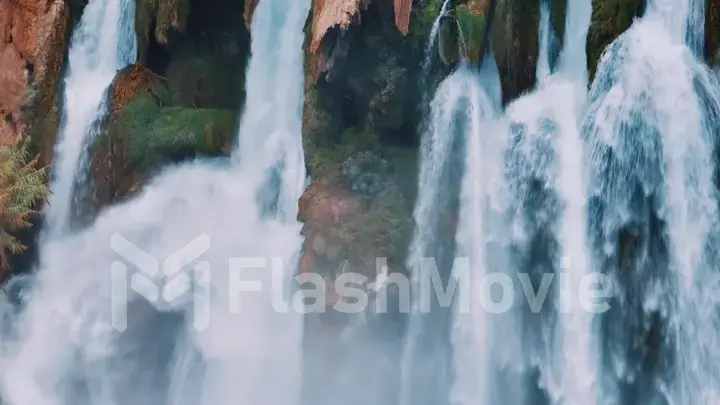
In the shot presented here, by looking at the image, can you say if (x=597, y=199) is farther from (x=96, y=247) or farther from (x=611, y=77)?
(x=96, y=247)

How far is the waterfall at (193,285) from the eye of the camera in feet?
33.5

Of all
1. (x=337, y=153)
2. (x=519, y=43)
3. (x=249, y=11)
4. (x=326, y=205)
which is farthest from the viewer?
(x=249, y=11)

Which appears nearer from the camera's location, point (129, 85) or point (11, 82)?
point (129, 85)

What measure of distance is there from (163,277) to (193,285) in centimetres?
50

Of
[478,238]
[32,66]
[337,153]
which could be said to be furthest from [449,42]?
[32,66]

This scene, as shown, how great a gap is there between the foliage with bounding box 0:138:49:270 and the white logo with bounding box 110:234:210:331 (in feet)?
5.23

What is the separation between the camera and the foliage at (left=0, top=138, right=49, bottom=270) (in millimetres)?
11227

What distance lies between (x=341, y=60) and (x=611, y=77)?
3601mm

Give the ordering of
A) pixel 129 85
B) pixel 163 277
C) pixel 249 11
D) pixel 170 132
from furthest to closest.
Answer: pixel 129 85, pixel 249 11, pixel 170 132, pixel 163 277

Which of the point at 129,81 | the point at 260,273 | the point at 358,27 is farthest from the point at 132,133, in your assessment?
the point at 358,27

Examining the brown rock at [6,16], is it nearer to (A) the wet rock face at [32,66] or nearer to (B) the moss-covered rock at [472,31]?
(A) the wet rock face at [32,66]

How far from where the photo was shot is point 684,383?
25.1ft

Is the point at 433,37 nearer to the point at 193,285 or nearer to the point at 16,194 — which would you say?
the point at 193,285

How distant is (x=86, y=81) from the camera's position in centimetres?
1277
